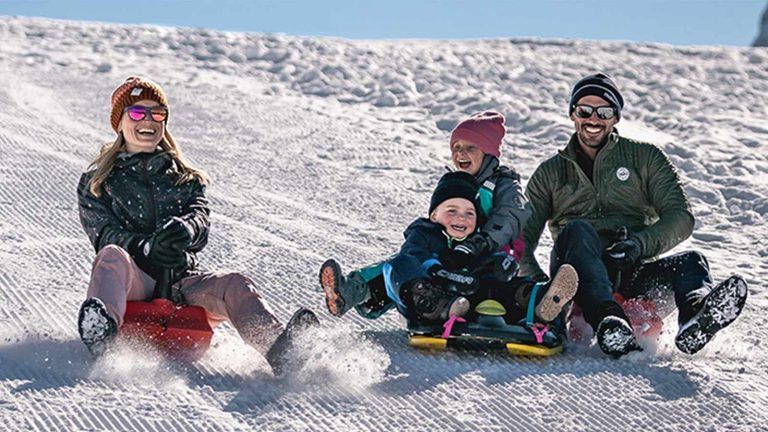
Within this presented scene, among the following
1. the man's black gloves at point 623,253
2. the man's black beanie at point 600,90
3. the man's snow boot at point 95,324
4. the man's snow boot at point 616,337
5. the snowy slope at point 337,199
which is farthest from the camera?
the man's black beanie at point 600,90

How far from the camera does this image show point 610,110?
4.79 m

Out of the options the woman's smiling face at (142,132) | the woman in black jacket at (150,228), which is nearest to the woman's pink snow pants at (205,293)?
the woman in black jacket at (150,228)

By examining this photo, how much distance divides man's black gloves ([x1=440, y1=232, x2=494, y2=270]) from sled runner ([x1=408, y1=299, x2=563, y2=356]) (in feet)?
0.55

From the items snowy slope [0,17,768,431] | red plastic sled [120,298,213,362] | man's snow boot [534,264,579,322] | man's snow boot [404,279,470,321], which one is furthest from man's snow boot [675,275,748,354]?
red plastic sled [120,298,213,362]

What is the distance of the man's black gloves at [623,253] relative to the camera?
453 centimetres

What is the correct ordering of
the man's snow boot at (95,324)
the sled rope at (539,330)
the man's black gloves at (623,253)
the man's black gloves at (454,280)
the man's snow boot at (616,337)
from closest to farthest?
1. the man's snow boot at (95,324)
2. the man's snow boot at (616,337)
3. the sled rope at (539,330)
4. the man's black gloves at (454,280)
5. the man's black gloves at (623,253)

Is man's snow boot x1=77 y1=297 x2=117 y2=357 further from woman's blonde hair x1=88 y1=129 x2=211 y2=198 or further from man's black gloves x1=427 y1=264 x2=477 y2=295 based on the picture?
man's black gloves x1=427 y1=264 x2=477 y2=295

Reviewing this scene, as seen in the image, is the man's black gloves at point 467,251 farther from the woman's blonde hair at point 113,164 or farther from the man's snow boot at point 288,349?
the woman's blonde hair at point 113,164

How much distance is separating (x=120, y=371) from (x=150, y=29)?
10.1m

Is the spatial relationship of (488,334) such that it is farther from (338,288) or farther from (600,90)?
(600,90)

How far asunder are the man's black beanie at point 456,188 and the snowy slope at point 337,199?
1.77 ft

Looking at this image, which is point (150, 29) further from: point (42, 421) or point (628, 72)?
point (42, 421)

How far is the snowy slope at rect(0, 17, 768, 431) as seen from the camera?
3.67 m

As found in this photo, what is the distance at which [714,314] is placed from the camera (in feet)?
13.5
